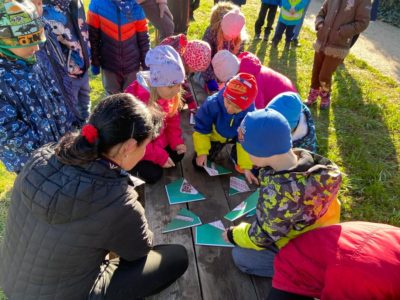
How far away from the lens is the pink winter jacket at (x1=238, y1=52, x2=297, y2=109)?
321cm

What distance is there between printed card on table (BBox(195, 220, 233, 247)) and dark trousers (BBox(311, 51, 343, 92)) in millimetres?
2796

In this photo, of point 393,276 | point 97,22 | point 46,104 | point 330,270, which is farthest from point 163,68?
point 393,276

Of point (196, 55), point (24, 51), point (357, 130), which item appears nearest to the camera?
point (24, 51)

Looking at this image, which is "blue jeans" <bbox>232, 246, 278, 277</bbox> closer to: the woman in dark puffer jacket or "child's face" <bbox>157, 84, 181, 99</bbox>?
the woman in dark puffer jacket

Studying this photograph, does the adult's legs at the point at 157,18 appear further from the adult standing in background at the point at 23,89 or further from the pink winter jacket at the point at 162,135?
the adult standing in background at the point at 23,89

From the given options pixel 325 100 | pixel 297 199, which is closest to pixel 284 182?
pixel 297 199

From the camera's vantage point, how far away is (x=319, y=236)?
159 cm

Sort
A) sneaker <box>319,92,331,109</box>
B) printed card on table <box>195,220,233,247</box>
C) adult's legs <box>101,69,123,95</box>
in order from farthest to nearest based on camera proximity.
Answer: sneaker <box>319,92,331,109</box> < adult's legs <box>101,69,123,95</box> < printed card on table <box>195,220,233,247</box>

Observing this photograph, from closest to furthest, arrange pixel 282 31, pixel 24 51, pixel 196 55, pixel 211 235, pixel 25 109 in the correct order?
1. pixel 24 51
2. pixel 25 109
3. pixel 211 235
4. pixel 196 55
5. pixel 282 31

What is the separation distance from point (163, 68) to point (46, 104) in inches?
35.1

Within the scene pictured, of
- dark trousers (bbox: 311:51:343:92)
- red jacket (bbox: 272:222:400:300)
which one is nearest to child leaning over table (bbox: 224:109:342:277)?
red jacket (bbox: 272:222:400:300)

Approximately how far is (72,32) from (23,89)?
0.94 metres

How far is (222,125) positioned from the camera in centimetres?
291

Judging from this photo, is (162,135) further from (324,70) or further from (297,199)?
(324,70)
